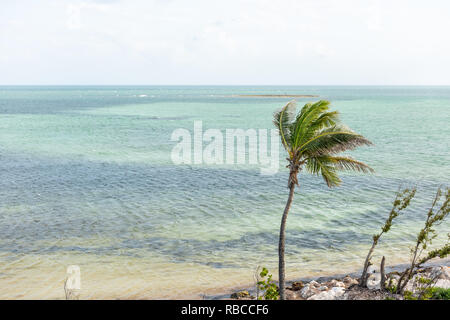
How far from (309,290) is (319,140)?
622cm

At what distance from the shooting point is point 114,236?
70.8 feet

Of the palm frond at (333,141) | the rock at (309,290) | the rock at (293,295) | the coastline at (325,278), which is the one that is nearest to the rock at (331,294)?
the rock at (309,290)

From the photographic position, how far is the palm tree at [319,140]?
38.4 feet

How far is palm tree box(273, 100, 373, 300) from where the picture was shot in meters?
11.7

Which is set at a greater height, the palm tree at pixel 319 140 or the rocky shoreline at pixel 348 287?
the palm tree at pixel 319 140

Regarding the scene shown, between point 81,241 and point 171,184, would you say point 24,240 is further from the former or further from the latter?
point 171,184

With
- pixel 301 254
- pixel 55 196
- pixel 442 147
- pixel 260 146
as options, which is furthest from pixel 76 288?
pixel 442 147

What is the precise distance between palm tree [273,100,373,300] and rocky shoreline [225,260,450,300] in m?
2.65

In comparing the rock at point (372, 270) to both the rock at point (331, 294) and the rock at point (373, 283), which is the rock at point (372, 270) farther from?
the rock at point (331, 294)

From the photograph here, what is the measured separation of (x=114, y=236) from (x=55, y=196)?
930cm

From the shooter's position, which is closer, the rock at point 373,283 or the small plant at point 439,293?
the small plant at point 439,293

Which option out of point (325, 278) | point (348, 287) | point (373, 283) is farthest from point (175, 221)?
point (373, 283)

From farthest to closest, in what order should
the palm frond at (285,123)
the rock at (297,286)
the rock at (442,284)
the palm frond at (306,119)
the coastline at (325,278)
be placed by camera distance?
the rock at (297,286) → the coastline at (325,278) → the rock at (442,284) → the palm frond at (285,123) → the palm frond at (306,119)
